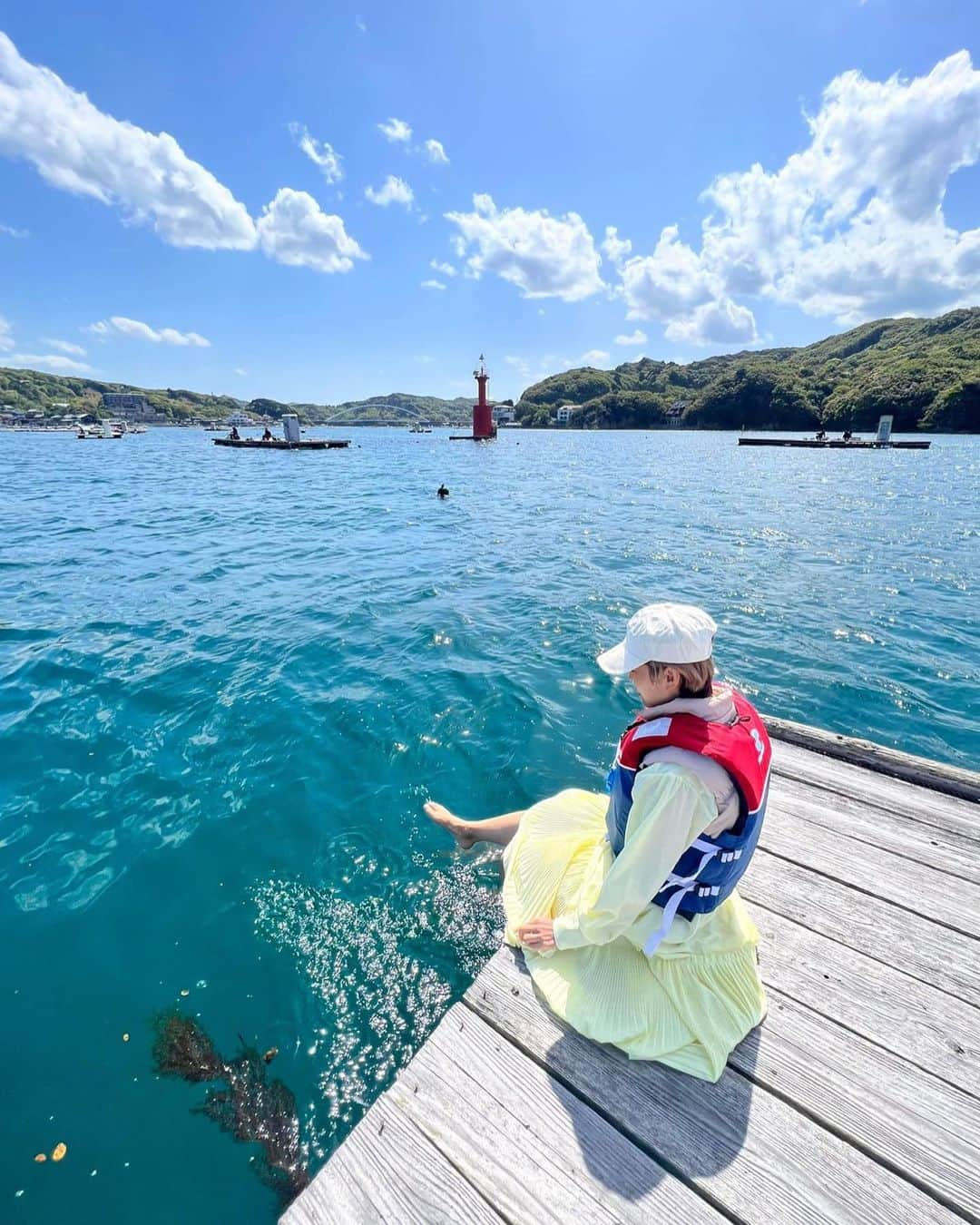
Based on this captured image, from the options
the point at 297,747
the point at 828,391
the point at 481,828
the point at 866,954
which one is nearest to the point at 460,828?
the point at 481,828

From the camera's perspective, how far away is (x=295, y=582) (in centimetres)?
1185

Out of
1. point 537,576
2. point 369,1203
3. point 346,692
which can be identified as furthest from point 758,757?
point 537,576

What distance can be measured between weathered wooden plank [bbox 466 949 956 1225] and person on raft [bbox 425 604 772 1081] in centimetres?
10

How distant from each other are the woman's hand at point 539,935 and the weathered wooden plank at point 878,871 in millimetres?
1818

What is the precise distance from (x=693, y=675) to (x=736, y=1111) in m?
1.81

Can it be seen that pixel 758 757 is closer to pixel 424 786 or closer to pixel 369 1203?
pixel 369 1203

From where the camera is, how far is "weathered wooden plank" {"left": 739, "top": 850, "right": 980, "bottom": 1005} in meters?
2.77

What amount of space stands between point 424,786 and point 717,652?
5.46 metres

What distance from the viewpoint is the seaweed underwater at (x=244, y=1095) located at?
283cm

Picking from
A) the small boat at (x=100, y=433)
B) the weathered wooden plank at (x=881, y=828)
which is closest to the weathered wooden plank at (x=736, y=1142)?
the weathered wooden plank at (x=881, y=828)

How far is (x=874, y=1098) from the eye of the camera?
2.23 meters

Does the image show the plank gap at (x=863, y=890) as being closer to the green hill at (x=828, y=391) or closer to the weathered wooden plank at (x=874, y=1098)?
the weathered wooden plank at (x=874, y=1098)

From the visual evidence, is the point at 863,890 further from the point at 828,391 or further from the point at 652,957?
the point at 828,391

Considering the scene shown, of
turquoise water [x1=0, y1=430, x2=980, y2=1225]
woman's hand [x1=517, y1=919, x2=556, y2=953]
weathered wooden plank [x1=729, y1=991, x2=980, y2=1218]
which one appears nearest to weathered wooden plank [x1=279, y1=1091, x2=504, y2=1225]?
woman's hand [x1=517, y1=919, x2=556, y2=953]
